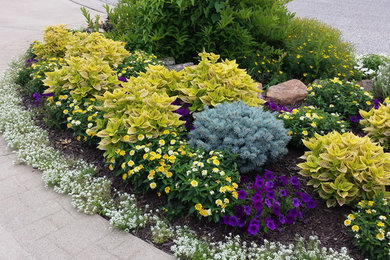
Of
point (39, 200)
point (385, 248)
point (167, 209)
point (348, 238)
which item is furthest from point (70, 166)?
point (385, 248)

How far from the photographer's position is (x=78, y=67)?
15.6ft

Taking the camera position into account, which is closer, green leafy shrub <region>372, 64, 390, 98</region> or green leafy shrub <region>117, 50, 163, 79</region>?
green leafy shrub <region>372, 64, 390, 98</region>

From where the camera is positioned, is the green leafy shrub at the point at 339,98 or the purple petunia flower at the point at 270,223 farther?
the green leafy shrub at the point at 339,98

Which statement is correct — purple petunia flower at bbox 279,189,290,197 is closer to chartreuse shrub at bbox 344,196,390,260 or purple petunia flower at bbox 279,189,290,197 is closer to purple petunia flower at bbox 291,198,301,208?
purple petunia flower at bbox 291,198,301,208

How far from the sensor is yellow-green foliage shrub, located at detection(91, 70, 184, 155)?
11.9ft

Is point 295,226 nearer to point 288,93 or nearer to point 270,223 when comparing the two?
point 270,223

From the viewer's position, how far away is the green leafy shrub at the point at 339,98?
459 centimetres

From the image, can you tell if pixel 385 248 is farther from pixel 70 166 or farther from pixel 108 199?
pixel 70 166

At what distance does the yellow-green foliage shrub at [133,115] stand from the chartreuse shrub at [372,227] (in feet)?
6.23

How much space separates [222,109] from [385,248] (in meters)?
1.91

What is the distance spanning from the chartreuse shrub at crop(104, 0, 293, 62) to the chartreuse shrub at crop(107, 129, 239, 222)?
2351 mm

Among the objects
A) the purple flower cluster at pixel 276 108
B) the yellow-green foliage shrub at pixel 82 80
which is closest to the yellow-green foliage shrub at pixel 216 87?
the purple flower cluster at pixel 276 108

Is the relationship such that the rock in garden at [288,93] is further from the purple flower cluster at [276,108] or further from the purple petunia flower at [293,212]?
the purple petunia flower at [293,212]

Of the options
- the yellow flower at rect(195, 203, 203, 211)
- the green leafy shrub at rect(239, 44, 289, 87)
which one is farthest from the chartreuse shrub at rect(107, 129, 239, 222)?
the green leafy shrub at rect(239, 44, 289, 87)
